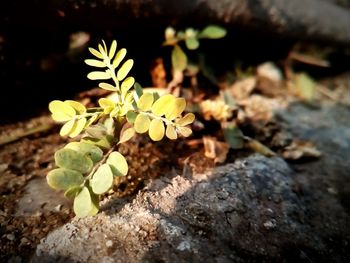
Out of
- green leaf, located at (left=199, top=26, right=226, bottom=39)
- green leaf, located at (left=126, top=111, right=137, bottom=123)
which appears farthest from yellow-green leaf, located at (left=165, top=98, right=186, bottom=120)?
green leaf, located at (left=199, top=26, right=226, bottom=39)

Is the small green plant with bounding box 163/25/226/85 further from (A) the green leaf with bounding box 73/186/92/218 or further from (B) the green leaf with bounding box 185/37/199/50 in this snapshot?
(A) the green leaf with bounding box 73/186/92/218

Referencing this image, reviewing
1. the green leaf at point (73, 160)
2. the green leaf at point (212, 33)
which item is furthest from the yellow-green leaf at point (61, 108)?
the green leaf at point (212, 33)

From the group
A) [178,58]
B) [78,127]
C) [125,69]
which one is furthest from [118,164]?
[178,58]

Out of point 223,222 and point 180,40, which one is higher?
point 180,40

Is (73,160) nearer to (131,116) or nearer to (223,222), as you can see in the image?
(131,116)

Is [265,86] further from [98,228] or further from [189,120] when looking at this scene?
[98,228]

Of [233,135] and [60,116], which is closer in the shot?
[60,116]
